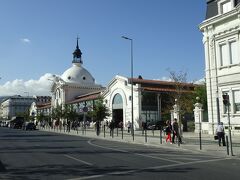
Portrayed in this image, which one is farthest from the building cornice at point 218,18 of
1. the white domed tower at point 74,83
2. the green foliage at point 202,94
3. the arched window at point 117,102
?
the white domed tower at point 74,83

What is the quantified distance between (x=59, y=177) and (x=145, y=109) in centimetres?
4519

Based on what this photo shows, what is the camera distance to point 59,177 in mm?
10883

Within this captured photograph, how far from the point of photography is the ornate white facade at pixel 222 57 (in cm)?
3069

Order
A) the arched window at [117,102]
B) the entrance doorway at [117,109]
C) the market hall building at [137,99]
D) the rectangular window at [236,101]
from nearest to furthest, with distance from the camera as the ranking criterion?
the rectangular window at [236,101] < the market hall building at [137,99] < the arched window at [117,102] < the entrance doorway at [117,109]

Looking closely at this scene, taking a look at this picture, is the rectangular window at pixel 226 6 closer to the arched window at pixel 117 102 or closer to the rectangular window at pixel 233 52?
the rectangular window at pixel 233 52

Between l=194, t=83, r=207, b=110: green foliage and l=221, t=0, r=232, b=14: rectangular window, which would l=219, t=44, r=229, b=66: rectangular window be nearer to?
l=221, t=0, r=232, b=14: rectangular window

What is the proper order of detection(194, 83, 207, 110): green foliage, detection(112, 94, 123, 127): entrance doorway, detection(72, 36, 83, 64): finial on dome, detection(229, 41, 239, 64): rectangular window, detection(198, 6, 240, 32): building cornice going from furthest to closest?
detection(72, 36, 83, 64): finial on dome < detection(112, 94, 123, 127): entrance doorway < detection(194, 83, 207, 110): green foliage < detection(229, 41, 239, 64): rectangular window < detection(198, 6, 240, 32): building cornice

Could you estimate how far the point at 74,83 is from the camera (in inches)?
3826

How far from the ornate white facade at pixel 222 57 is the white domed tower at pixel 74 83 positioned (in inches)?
2514

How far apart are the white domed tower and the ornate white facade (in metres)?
63.9

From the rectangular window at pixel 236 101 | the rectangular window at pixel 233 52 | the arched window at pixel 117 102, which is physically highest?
the rectangular window at pixel 233 52

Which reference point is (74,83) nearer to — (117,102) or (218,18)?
(117,102)

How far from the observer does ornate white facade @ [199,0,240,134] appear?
1208 inches

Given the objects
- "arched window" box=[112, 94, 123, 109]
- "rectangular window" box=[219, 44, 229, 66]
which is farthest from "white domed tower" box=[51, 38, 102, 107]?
"rectangular window" box=[219, 44, 229, 66]
